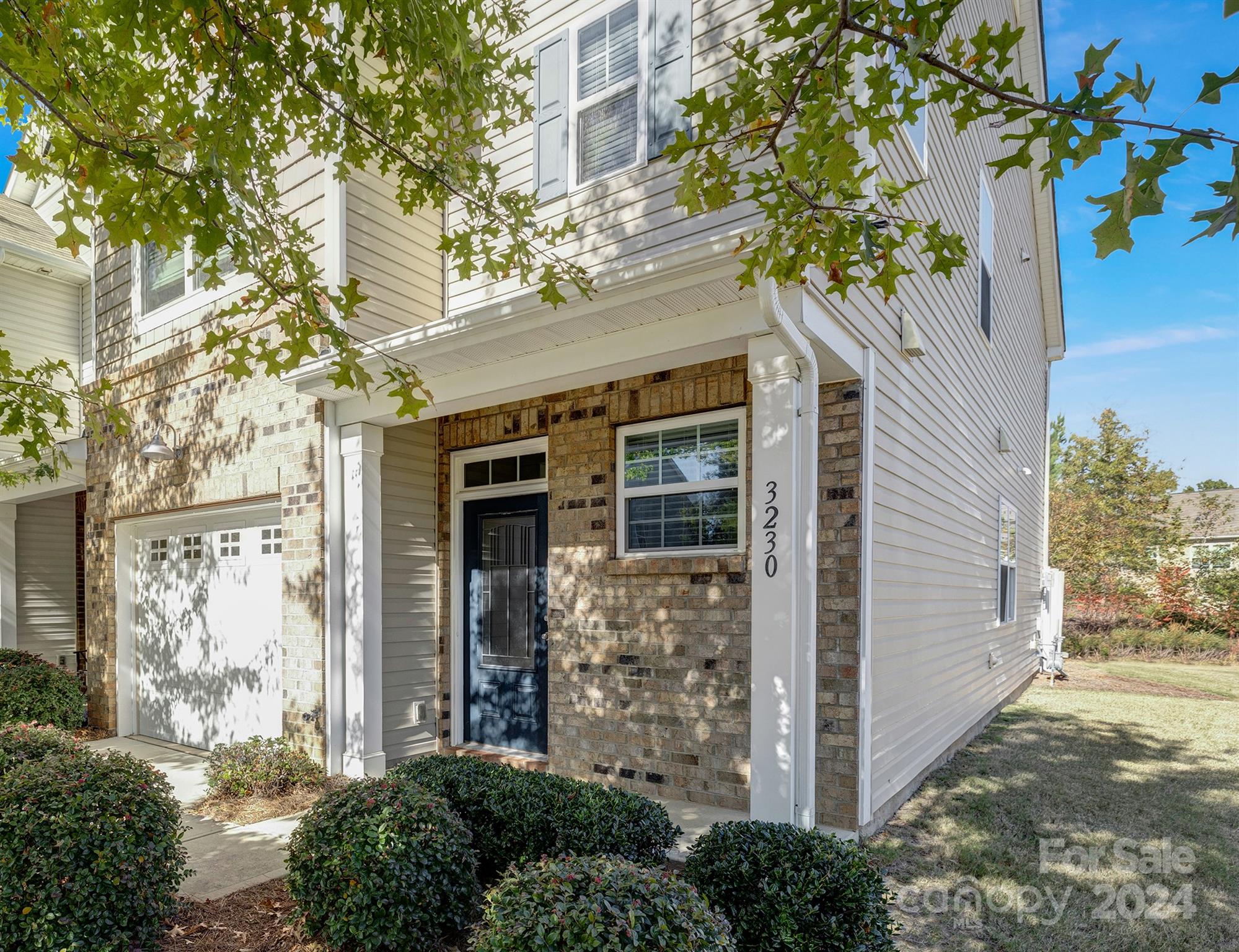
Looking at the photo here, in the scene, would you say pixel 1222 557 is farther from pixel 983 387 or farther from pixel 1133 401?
pixel 983 387

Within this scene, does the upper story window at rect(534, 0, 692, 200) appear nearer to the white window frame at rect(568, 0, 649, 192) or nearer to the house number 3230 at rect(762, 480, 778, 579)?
the white window frame at rect(568, 0, 649, 192)

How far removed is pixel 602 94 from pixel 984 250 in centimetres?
503

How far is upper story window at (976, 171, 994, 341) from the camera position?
823cm

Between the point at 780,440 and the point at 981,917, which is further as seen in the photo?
the point at 780,440

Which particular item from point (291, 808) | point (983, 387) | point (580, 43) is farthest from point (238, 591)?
point (983, 387)

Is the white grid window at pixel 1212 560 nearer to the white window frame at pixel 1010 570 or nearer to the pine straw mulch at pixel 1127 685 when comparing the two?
the pine straw mulch at pixel 1127 685

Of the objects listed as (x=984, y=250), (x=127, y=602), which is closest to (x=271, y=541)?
(x=127, y=602)

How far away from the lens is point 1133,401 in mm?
24391

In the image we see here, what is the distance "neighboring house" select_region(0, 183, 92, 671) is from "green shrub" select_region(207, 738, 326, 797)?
16.7 feet

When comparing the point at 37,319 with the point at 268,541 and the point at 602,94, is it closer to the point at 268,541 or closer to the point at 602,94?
the point at 268,541

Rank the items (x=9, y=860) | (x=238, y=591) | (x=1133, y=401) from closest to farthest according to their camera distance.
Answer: (x=9, y=860)
(x=238, y=591)
(x=1133, y=401)

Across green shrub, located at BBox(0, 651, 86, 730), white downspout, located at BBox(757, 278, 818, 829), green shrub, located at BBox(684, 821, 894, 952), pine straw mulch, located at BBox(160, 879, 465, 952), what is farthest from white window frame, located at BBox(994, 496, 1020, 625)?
green shrub, located at BBox(0, 651, 86, 730)

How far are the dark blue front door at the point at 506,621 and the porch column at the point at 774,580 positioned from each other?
8.42ft

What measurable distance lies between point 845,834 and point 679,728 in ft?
4.00
